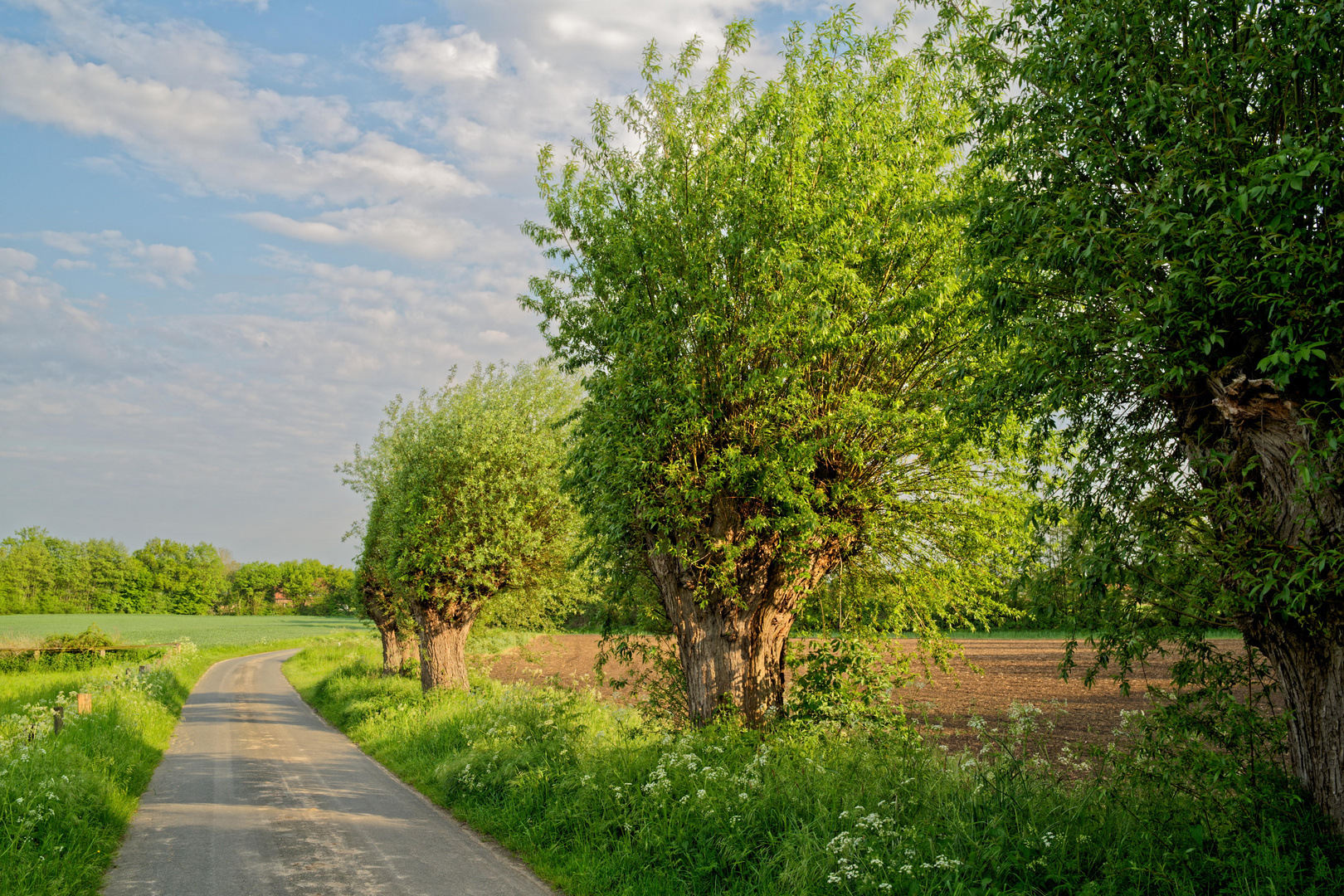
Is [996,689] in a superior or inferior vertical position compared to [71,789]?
inferior

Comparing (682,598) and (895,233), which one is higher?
(895,233)

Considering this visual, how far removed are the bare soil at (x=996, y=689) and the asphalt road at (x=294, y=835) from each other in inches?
187

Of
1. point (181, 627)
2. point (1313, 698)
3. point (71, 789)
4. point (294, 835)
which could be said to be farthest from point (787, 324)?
point (181, 627)

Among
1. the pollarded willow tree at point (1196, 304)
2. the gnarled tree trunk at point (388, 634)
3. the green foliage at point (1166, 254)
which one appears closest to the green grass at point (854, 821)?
the pollarded willow tree at point (1196, 304)

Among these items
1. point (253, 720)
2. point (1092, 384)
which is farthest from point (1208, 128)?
point (253, 720)

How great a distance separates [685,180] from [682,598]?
6390 millimetres

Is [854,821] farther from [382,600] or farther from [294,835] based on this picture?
[382,600]

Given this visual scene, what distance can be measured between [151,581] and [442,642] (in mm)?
133638

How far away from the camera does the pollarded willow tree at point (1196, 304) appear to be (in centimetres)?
525

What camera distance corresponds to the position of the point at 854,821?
6895 mm

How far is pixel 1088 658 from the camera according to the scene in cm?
4338

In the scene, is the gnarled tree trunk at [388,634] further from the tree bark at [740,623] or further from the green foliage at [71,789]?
the tree bark at [740,623]

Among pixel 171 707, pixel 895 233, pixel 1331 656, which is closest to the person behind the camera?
pixel 1331 656

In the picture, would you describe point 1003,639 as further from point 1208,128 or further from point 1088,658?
point 1208,128
